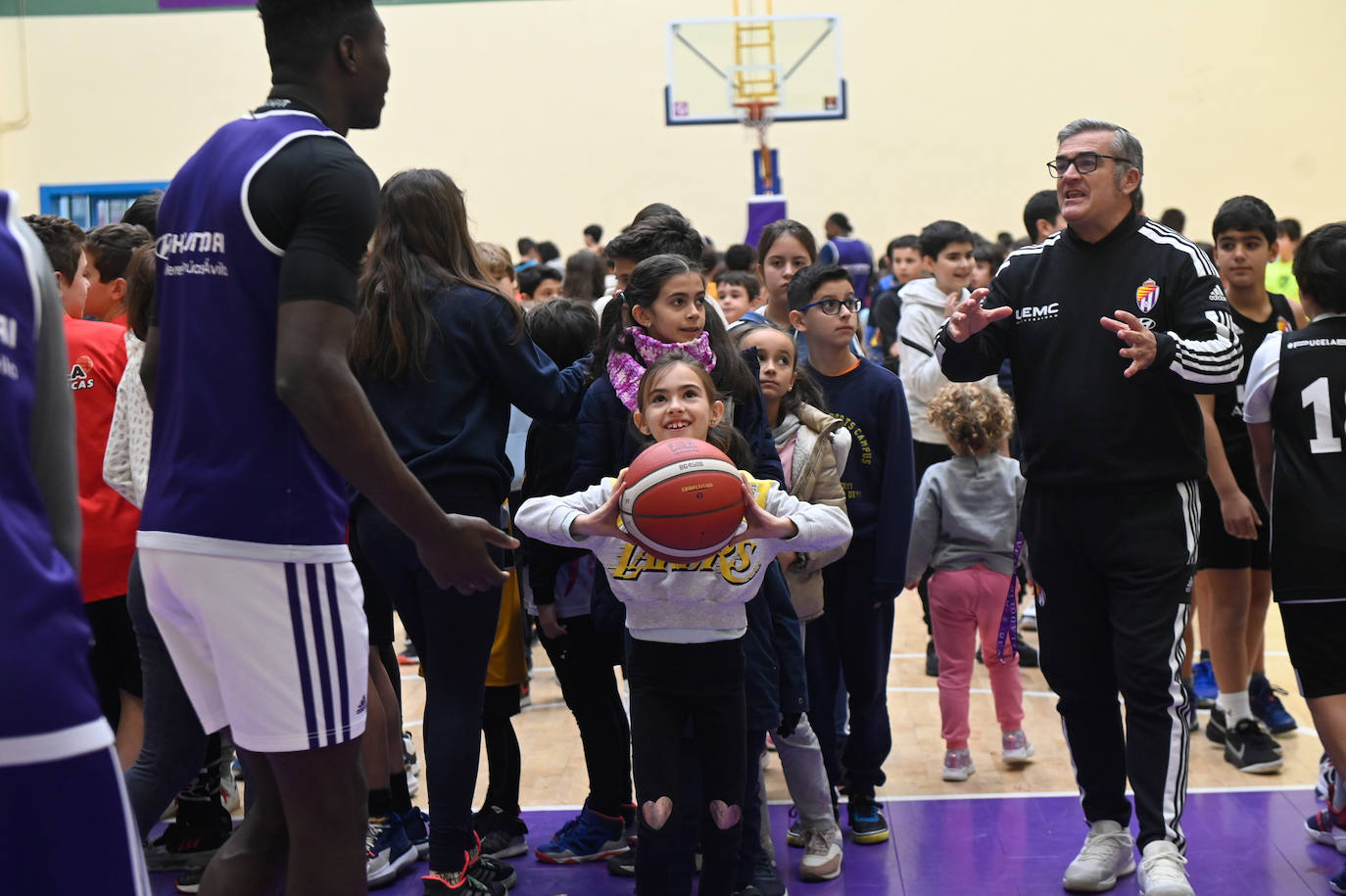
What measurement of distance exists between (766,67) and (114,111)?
313 inches

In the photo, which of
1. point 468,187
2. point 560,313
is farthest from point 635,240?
point 468,187

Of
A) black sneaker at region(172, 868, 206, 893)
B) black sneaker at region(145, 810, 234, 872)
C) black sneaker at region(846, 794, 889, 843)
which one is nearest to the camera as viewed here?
black sneaker at region(172, 868, 206, 893)

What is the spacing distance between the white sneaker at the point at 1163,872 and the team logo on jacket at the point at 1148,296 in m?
1.38

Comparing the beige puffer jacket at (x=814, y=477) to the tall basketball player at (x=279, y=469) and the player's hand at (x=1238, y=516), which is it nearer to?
the player's hand at (x=1238, y=516)

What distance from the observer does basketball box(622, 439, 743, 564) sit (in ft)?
8.82

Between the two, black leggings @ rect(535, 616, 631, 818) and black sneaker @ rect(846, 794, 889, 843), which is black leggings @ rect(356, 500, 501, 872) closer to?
black leggings @ rect(535, 616, 631, 818)

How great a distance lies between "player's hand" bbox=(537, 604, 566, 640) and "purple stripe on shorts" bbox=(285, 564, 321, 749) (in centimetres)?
157

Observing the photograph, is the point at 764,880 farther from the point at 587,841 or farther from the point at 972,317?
the point at 972,317

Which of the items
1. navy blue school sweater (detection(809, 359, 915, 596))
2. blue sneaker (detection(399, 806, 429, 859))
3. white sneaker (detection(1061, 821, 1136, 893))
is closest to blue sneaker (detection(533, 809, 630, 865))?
blue sneaker (detection(399, 806, 429, 859))

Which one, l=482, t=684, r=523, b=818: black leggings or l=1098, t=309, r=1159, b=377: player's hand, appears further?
l=482, t=684, r=523, b=818: black leggings

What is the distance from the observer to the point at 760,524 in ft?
9.11

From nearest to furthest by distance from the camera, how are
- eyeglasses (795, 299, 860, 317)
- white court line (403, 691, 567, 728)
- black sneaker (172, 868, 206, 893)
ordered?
black sneaker (172, 868, 206, 893), eyeglasses (795, 299, 860, 317), white court line (403, 691, 567, 728)

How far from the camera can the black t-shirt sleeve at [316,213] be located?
1925mm

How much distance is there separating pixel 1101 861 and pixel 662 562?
1.52 meters
